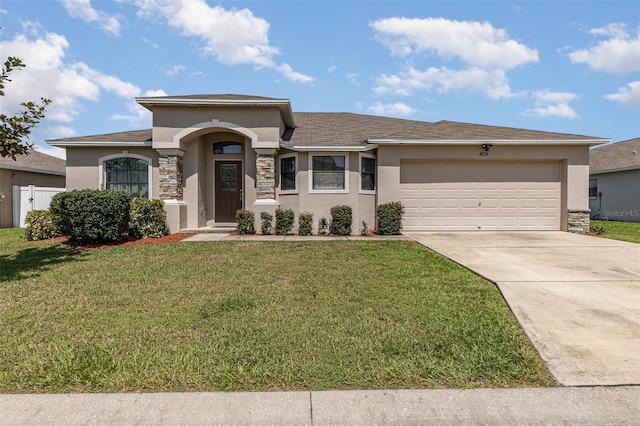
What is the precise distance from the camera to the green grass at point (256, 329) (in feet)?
9.32

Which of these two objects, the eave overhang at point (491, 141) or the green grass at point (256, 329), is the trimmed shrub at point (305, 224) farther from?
the green grass at point (256, 329)

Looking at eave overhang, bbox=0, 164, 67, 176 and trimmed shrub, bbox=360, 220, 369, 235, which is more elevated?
eave overhang, bbox=0, 164, 67, 176

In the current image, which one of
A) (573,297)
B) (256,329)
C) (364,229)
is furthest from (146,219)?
(573,297)

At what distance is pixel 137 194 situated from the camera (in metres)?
12.5

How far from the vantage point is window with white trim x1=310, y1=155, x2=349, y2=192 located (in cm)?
1178

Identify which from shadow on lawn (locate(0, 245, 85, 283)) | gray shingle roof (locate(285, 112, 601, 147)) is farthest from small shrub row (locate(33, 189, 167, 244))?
gray shingle roof (locate(285, 112, 601, 147))

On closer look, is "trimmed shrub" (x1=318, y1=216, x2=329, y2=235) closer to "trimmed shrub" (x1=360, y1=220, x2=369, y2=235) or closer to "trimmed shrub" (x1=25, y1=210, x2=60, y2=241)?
"trimmed shrub" (x1=360, y1=220, x2=369, y2=235)

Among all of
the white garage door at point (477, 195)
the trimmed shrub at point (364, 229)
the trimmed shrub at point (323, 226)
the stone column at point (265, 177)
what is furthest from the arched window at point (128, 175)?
the white garage door at point (477, 195)

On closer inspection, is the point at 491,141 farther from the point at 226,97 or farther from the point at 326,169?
the point at 226,97

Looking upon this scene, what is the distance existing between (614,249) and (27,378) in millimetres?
11281

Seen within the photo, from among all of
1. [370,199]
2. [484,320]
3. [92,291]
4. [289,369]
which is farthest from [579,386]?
[370,199]

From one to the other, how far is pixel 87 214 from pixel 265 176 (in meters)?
5.21

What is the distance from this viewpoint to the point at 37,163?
60.2 feet

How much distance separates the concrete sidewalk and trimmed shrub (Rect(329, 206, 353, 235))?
864 cm
